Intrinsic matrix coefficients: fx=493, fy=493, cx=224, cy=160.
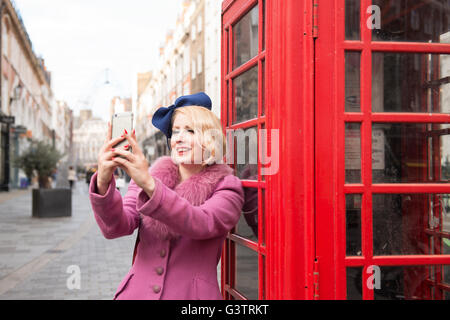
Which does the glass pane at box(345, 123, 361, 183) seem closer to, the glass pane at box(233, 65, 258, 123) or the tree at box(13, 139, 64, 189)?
the glass pane at box(233, 65, 258, 123)

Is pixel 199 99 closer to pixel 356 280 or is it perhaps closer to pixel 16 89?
pixel 356 280

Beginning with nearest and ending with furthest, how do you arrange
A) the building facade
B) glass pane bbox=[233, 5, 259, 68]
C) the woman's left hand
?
the woman's left hand, glass pane bbox=[233, 5, 259, 68], the building facade

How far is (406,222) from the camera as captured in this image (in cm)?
225

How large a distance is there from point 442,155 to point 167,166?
1.37 metres

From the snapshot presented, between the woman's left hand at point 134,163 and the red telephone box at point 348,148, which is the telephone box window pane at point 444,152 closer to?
the red telephone box at point 348,148

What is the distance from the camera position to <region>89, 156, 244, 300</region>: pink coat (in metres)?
1.97

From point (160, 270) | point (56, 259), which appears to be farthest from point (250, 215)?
point (56, 259)

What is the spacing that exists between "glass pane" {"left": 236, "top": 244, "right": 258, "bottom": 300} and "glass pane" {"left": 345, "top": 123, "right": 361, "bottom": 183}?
2.16 feet

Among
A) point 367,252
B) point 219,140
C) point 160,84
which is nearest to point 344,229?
point 367,252

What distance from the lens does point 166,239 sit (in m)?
2.06

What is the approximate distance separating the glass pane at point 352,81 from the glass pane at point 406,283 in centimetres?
71

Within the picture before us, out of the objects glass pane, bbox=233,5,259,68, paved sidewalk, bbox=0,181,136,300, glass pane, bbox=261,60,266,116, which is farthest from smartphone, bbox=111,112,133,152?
paved sidewalk, bbox=0,181,136,300

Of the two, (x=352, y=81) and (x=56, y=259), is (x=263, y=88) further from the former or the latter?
(x=56, y=259)

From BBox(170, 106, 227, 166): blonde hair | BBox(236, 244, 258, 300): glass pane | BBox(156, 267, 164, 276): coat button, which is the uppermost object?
BBox(170, 106, 227, 166): blonde hair
